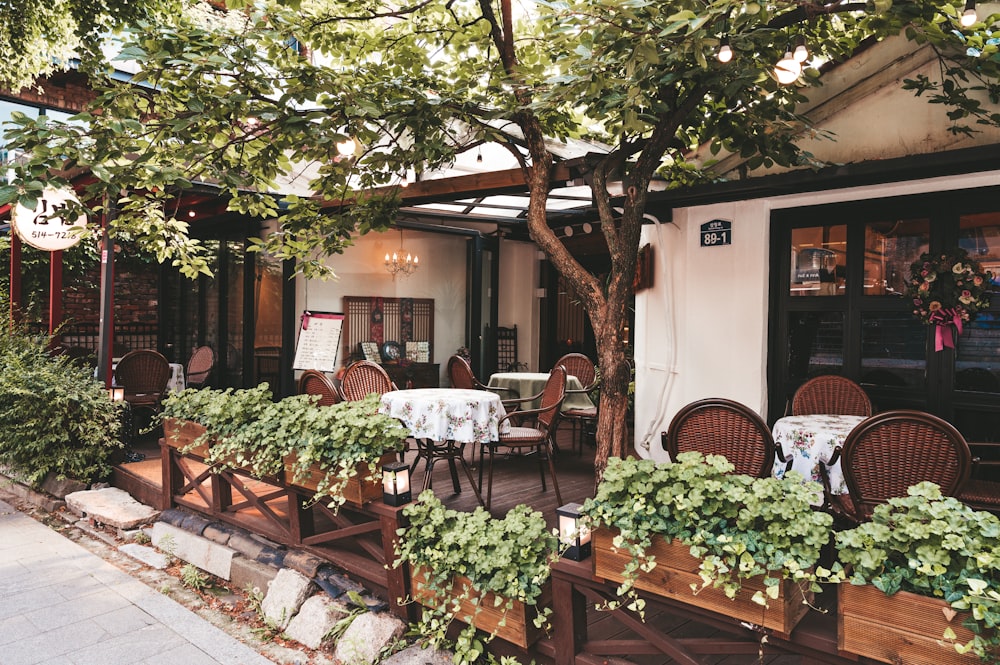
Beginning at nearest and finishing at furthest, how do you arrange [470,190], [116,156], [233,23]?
[116,156] → [470,190] → [233,23]

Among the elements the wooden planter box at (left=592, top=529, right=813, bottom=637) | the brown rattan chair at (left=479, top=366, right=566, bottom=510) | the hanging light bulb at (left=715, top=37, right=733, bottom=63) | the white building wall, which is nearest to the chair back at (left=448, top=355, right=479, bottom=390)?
the brown rattan chair at (left=479, top=366, right=566, bottom=510)

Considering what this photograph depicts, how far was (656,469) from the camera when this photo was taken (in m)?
2.54

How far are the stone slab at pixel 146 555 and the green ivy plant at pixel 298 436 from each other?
0.76 metres

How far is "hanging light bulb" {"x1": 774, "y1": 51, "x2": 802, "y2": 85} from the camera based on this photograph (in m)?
2.93

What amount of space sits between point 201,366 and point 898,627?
8.72 m

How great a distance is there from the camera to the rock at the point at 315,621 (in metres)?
3.35

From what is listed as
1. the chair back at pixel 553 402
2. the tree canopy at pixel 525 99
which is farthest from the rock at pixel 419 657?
the chair back at pixel 553 402

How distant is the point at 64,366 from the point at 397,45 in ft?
14.3

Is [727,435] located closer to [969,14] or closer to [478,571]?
[478,571]

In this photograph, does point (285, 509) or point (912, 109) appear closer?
point (912, 109)

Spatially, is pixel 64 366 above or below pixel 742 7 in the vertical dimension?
below

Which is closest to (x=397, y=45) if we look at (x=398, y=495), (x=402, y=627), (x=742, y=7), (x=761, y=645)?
(x=742, y=7)

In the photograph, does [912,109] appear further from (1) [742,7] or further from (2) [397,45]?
(2) [397,45]

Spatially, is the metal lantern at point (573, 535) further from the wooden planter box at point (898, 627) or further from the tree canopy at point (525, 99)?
the wooden planter box at point (898, 627)
